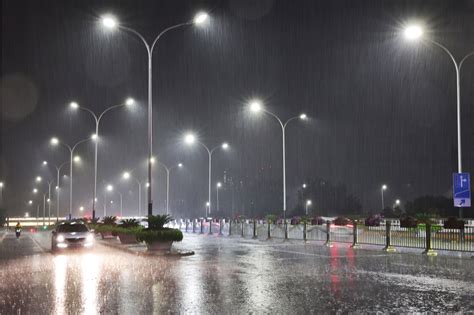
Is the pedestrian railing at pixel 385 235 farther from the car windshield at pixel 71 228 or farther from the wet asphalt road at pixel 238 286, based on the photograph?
the car windshield at pixel 71 228

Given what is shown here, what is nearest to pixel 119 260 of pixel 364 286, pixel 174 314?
pixel 364 286

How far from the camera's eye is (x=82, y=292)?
1270cm

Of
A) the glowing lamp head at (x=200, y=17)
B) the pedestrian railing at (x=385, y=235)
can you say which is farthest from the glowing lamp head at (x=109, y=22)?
the pedestrian railing at (x=385, y=235)

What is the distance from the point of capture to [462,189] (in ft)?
82.0

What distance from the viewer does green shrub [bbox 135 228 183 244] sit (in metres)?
24.6

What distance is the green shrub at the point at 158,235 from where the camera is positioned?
80.8 feet

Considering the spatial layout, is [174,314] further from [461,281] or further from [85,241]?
[85,241]

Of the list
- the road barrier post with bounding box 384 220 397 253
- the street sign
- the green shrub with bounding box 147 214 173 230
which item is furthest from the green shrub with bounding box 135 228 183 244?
the street sign

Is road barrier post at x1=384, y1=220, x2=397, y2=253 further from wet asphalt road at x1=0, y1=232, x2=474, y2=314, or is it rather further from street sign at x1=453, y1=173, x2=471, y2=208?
wet asphalt road at x1=0, y1=232, x2=474, y2=314

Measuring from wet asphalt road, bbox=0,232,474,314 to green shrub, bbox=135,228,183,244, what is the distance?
3.08 metres

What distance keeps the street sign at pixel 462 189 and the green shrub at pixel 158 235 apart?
39.1 feet

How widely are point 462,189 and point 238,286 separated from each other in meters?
15.0

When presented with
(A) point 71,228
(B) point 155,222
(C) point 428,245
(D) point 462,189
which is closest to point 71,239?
(A) point 71,228

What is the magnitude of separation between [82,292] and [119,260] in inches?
370
